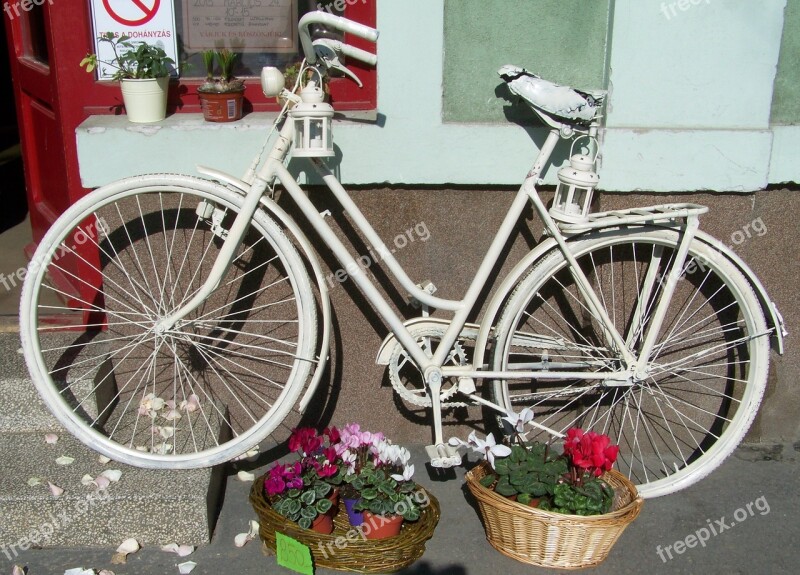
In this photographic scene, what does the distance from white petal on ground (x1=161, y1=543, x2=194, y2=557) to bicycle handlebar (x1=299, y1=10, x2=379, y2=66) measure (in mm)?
1921

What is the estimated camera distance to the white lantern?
10.1ft

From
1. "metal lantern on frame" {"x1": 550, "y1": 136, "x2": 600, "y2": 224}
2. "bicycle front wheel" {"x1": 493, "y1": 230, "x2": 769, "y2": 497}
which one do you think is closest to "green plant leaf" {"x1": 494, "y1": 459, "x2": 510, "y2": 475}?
"bicycle front wheel" {"x1": 493, "y1": 230, "x2": 769, "y2": 497}

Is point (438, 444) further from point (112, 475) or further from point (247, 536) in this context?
point (112, 475)

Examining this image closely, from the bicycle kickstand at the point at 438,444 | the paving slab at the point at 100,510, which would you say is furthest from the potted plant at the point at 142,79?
the bicycle kickstand at the point at 438,444

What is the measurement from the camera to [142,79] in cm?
340

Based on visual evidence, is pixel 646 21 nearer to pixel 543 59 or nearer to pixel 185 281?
pixel 543 59

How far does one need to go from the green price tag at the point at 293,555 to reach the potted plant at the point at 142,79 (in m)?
1.80

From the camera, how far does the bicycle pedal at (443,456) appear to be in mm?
3223

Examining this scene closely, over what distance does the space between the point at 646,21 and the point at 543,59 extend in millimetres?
433

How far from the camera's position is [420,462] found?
377 centimetres

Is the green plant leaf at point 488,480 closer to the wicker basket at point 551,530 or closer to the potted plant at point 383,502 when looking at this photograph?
the wicker basket at point 551,530

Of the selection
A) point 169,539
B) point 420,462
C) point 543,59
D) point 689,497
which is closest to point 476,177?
point 543,59

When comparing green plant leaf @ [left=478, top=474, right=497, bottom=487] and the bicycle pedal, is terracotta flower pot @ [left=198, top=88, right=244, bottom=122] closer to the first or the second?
the bicycle pedal

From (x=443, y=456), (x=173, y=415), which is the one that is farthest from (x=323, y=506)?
(x=173, y=415)
